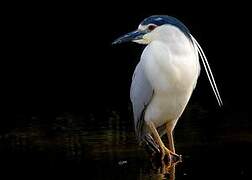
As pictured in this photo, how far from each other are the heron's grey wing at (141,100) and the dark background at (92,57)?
4.20 feet

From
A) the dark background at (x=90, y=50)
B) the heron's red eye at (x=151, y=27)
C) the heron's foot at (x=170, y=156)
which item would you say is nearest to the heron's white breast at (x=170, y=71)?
the heron's red eye at (x=151, y=27)

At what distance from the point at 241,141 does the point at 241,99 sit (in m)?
2.88

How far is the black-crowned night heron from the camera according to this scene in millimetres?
5988

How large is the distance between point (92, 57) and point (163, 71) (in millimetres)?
9139

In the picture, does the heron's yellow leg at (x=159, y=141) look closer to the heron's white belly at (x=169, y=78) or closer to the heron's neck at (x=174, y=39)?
the heron's white belly at (x=169, y=78)

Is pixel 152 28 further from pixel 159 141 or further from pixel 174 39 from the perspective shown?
pixel 159 141

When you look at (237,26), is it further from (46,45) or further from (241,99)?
(241,99)

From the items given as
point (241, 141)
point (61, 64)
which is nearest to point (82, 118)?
point (241, 141)

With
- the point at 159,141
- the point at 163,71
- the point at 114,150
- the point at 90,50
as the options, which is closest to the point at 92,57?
the point at 90,50

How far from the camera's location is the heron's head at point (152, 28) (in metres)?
6.03

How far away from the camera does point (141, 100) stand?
625 centimetres

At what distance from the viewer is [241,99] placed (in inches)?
365

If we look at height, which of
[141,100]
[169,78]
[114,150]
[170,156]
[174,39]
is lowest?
[170,156]

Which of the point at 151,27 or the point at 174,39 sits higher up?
the point at 151,27
